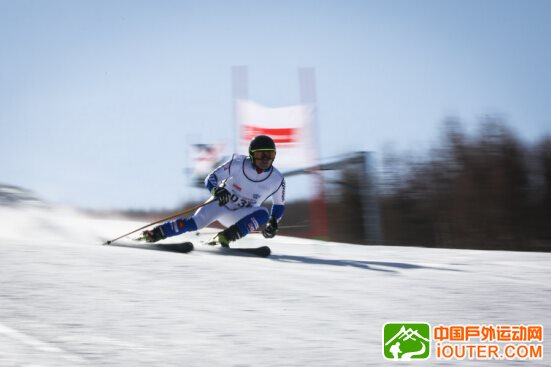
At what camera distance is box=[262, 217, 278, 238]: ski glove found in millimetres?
8523

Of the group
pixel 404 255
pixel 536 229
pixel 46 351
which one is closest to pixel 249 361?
pixel 46 351

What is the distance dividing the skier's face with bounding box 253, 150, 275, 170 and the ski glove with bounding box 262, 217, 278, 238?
2.24 feet

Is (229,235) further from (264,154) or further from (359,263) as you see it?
(359,263)

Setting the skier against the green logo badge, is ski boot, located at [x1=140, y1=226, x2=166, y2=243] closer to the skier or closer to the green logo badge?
the skier

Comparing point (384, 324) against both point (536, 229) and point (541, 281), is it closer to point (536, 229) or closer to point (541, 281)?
point (541, 281)

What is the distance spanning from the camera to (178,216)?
8.91 meters

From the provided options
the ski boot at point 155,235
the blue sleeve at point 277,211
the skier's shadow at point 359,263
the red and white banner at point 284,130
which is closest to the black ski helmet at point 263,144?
the blue sleeve at point 277,211

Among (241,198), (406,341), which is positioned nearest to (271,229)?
(241,198)

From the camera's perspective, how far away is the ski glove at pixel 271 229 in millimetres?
8523

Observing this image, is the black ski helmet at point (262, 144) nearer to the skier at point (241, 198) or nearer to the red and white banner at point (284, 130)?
the skier at point (241, 198)

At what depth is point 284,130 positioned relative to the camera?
36.6ft

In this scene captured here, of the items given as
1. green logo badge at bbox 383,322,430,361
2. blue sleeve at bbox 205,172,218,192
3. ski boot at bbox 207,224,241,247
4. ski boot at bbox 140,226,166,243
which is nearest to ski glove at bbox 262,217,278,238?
ski boot at bbox 207,224,241,247

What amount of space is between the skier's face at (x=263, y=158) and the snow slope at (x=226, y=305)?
1534 millimetres

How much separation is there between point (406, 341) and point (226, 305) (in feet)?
4.16
